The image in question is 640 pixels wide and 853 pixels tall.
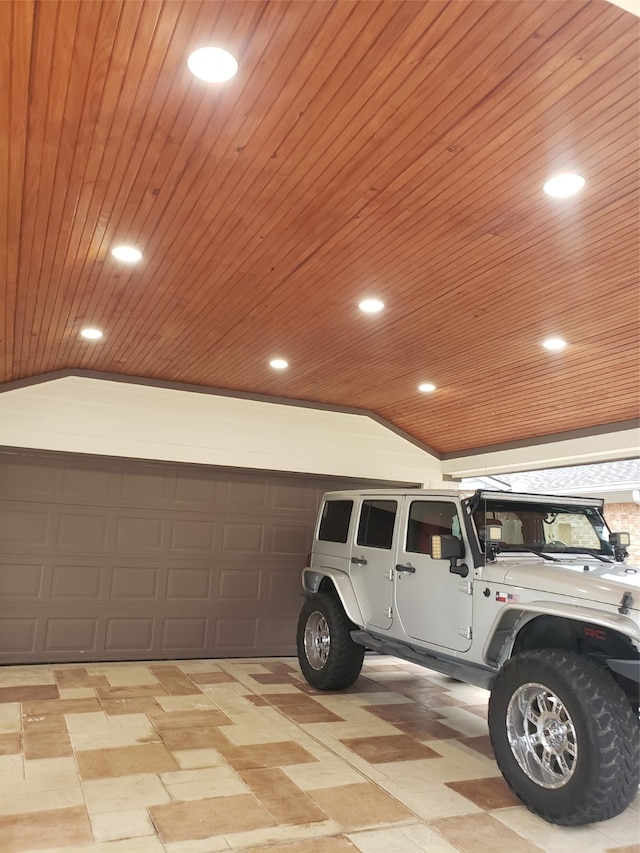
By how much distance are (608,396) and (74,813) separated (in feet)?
18.1

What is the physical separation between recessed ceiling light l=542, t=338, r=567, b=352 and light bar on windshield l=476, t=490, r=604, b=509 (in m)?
1.25

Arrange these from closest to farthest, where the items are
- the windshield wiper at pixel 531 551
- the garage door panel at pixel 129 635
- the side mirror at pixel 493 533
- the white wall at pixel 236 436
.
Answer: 1. the side mirror at pixel 493 533
2. the windshield wiper at pixel 531 551
3. the white wall at pixel 236 436
4. the garage door panel at pixel 129 635

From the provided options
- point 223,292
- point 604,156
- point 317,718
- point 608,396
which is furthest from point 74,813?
point 608,396

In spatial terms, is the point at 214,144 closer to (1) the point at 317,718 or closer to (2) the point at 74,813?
(2) the point at 74,813

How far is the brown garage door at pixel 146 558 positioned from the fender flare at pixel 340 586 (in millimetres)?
1443

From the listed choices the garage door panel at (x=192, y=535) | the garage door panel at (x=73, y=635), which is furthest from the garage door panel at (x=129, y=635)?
the garage door panel at (x=192, y=535)

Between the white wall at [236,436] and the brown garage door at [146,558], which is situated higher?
the white wall at [236,436]

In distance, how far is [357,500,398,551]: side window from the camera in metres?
5.96

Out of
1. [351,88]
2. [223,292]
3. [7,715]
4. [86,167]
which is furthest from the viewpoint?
[7,715]

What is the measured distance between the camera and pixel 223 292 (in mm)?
4684

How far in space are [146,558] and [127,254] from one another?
15.1 feet

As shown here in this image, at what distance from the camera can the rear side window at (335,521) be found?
671 cm

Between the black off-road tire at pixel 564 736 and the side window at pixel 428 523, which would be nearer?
the black off-road tire at pixel 564 736

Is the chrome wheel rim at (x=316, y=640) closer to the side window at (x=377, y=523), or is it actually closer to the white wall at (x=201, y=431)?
the side window at (x=377, y=523)
